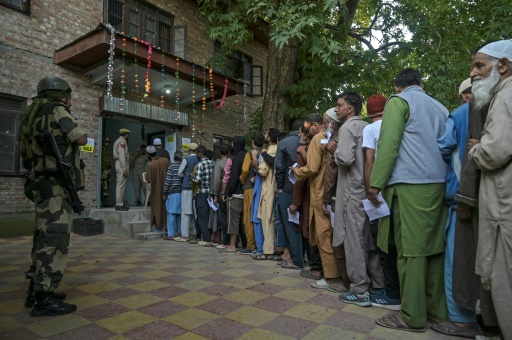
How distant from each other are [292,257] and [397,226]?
226 centimetres

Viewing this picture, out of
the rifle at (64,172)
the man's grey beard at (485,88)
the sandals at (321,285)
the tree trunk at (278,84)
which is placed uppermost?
the tree trunk at (278,84)

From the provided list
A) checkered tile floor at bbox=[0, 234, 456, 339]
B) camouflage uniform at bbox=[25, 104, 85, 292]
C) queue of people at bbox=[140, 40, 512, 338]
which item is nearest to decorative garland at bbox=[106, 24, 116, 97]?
checkered tile floor at bbox=[0, 234, 456, 339]

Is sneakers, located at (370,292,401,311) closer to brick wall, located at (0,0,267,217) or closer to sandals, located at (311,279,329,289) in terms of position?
sandals, located at (311,279,329,289)

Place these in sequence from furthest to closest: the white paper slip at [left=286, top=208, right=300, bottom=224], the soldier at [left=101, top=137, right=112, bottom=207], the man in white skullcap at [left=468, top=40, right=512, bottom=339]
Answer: the soldier at [left=101, top=137, right=112, bottom=207] → the white paper slip at [left=286, top=208, right=300, bottom=224] → the man in white skullcap at [left=468, top=40, right=512, bottom=339]

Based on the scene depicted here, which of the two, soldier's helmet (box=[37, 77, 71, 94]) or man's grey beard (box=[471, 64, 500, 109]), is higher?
soldier's helmet (box=[37, 77, 71, 94])

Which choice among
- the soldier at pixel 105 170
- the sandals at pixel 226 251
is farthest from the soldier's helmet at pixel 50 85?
the soldier at pixel 105 170

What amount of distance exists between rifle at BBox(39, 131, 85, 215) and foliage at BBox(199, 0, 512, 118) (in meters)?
4.38

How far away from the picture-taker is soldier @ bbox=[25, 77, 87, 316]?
2.90 metres

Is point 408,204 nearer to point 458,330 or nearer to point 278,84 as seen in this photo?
point 458,330

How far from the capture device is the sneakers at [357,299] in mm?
3182

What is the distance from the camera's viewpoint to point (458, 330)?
99.3 inches

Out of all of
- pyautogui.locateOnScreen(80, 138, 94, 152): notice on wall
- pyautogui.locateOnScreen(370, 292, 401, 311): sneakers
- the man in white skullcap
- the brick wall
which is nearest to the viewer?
the man in white skullcap

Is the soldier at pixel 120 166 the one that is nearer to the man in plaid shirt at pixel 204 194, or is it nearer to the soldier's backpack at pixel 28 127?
the man in plaid shirt at pixel 204 194

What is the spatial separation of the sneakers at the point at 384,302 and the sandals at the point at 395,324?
393 mm
